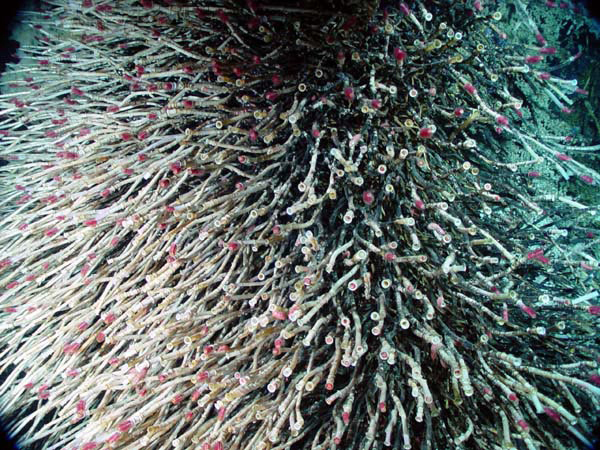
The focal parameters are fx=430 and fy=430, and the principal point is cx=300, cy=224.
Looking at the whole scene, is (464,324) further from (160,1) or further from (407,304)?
(160,1)

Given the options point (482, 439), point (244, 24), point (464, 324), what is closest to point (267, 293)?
point (464, 324)

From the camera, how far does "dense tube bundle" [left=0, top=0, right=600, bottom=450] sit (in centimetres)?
107

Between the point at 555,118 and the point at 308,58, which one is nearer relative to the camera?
the point at 308,58

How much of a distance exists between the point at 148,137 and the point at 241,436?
951 mm

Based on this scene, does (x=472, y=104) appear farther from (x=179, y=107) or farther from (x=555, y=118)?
(x=179, y=107)

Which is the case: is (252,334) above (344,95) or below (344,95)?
below

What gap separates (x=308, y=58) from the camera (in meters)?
1.24

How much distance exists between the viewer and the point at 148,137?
4.62 feet

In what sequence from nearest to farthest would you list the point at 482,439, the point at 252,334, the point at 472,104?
the point at 482,439 → the point at 252,334 → the point at 472,104

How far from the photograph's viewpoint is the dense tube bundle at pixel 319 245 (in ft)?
3.51

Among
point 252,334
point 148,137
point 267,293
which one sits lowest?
point 252,334

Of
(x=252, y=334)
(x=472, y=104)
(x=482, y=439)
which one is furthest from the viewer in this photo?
(x=472, y=104)

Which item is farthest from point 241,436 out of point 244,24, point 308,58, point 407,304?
point 244,24

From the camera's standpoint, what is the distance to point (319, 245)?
116 cm
